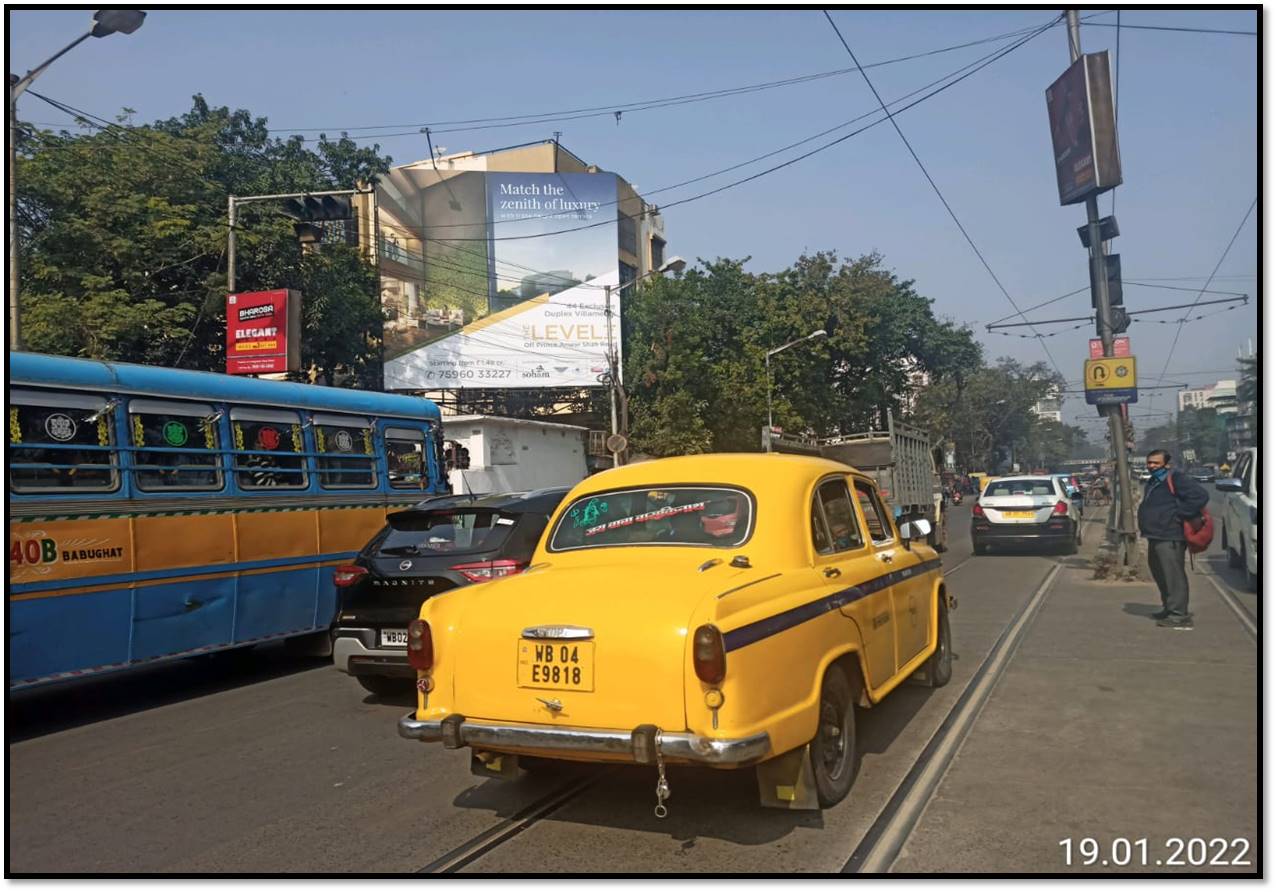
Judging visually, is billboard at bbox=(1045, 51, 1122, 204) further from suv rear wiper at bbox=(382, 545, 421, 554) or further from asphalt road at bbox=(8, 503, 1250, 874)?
suv rear wiper at bbox=(382, 545, 421, 554)

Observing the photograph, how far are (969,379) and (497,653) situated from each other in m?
72.2

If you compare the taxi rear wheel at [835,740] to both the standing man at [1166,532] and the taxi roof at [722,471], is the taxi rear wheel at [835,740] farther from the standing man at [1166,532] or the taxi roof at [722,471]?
the standing man at [1166,532]

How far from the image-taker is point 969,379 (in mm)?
72000

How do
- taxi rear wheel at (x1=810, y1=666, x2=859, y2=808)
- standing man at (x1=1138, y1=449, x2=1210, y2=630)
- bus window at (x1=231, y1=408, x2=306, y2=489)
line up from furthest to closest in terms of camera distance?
1. bus window at (x1=231, y1=408, x2=306, y2=489)
2. standing man at (x1=1138, y1=449, x2=1210, y2=630)
3. taxi rear wheel at (x1=810, y1=666, x2=859, y2=808)

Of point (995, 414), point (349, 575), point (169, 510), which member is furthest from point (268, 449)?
point (995, 414)

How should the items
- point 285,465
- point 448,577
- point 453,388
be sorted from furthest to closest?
1. point 453,388
2. point 285,465
3. point 448,577

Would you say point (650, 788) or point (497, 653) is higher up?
point (497, 653)

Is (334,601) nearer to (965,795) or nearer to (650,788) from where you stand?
(650,788)

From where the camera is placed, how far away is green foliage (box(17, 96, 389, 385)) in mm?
21656

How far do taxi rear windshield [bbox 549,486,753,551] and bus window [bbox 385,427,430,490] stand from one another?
6.08 metres

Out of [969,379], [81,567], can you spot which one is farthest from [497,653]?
[969,379]

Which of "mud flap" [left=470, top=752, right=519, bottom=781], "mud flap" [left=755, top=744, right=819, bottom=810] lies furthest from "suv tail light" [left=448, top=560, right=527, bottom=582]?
"mud flap" [left=755, top=744, right=819, bottom=810]

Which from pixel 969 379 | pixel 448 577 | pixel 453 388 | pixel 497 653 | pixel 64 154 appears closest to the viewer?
pixel 497 653

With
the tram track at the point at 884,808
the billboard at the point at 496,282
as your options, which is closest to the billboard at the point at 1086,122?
the tram track at the point at 884,808
